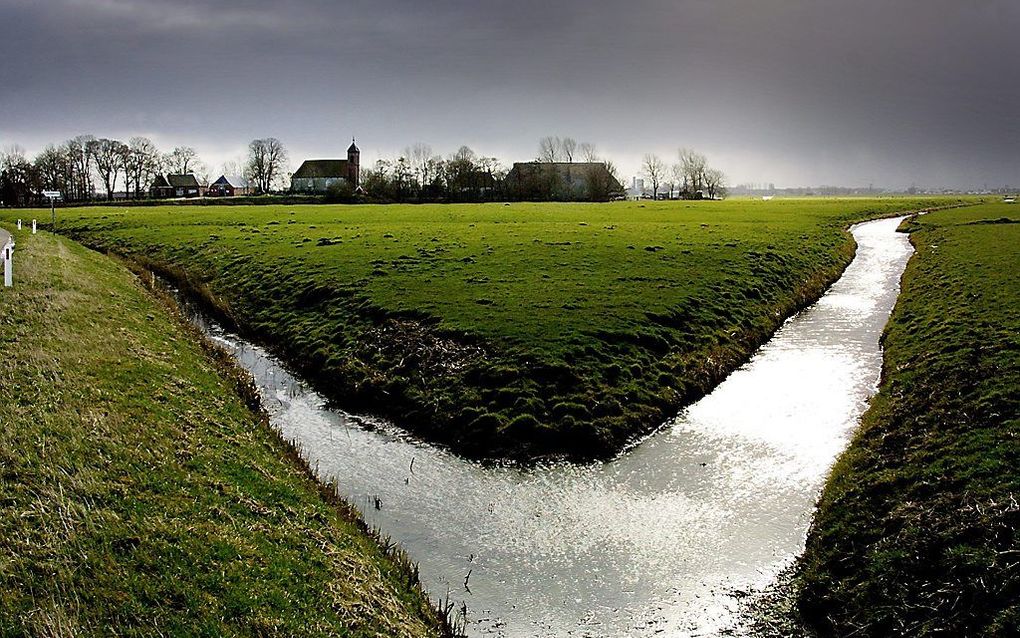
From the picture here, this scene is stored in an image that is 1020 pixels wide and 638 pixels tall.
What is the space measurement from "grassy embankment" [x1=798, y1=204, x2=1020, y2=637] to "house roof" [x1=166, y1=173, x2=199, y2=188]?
17151cm

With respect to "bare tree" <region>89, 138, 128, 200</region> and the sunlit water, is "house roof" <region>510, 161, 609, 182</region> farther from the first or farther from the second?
the sunlit water

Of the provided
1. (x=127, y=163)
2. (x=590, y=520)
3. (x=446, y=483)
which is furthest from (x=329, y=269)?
(x=127, y=163)

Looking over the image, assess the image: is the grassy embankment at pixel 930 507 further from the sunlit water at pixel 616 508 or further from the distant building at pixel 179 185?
the distant building at pixel 179 185

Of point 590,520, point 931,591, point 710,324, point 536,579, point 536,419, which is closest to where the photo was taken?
point 931,591

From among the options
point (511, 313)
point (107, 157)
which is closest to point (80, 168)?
point (107, 157)

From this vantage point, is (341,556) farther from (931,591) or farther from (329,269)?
(329,269)

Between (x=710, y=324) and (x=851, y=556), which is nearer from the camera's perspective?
(x=851, y=556)

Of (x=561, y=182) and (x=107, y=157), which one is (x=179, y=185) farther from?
(x=561, y=182)

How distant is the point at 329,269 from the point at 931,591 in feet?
98.8

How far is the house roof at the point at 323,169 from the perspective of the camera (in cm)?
17900

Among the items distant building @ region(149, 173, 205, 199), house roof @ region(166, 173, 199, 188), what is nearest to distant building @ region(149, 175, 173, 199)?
distant building @ region(149, 173, 205, 199)

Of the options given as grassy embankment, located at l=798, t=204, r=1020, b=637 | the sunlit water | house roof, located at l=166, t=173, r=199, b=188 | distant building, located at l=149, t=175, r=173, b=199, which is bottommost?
the sunlit water

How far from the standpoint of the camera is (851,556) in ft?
38.7

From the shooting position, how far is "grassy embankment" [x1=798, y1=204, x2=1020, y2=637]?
999cm
